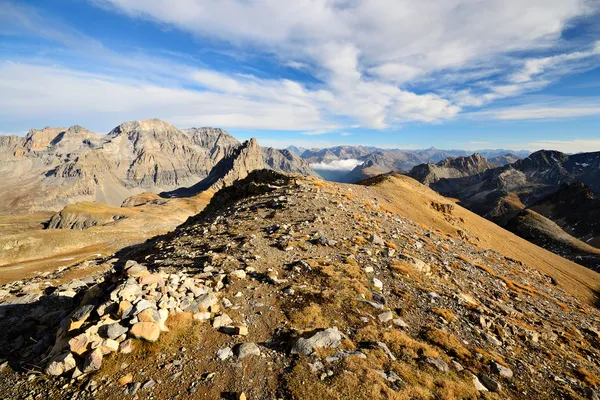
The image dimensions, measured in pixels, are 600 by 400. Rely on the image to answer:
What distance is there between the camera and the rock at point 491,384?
37.9 ft

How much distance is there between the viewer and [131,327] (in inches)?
421

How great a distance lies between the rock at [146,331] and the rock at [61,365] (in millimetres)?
1865

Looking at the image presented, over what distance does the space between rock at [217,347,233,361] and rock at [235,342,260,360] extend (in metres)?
0.29

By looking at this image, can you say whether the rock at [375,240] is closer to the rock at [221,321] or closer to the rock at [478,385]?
the rock at [478,385]

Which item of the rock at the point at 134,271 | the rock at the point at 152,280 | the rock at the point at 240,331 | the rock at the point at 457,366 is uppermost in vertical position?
the rock at the point at 134,271

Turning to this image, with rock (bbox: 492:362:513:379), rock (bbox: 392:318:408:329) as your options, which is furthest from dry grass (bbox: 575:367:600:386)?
rock (bbox: 392:318:408:329)

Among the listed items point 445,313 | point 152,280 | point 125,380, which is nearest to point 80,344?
point 125,380

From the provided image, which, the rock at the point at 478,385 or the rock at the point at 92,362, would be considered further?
the rock at the point at 478,385

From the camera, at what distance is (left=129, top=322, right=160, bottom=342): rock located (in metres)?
10.5

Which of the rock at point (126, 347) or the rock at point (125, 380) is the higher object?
the rock at point (126, 347)

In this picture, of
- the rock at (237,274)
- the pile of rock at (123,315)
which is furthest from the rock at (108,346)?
the rock at (237,274)

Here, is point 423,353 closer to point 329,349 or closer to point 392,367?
point 392,367

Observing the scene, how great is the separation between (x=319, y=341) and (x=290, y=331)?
4.87 feet

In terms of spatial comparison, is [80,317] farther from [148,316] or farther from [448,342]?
[448,342]
